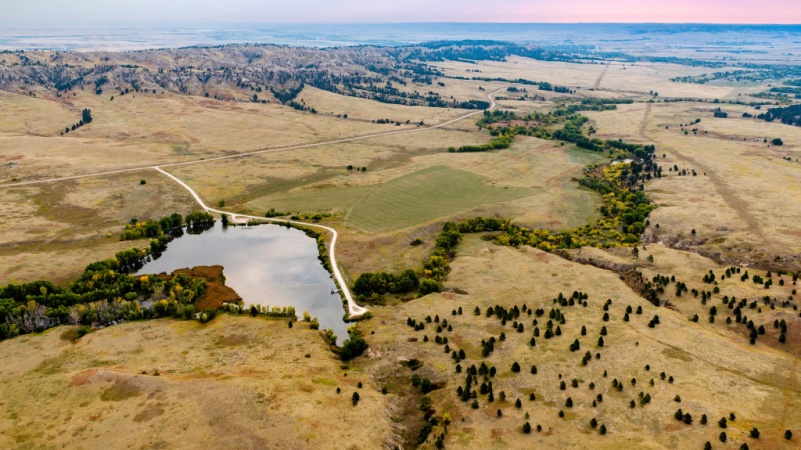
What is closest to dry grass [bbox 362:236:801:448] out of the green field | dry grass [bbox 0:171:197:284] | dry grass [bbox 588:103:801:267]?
dry grass [bbox 588:103:801:267]

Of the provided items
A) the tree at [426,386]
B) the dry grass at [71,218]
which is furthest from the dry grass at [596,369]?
the dry grass at [71,218]

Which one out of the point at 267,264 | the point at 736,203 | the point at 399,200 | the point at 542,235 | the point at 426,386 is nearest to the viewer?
the point at 426,386

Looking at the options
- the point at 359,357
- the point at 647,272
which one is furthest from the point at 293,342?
the point at 647,272

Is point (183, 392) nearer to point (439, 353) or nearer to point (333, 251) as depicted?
point (439, 353)

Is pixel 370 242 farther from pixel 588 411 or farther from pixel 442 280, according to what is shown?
pixel 588 411

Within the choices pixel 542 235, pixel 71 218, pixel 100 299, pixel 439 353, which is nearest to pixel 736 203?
pixel 542 235

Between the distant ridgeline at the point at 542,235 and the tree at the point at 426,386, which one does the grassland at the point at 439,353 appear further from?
the distant ridgeline at the point at 542,235

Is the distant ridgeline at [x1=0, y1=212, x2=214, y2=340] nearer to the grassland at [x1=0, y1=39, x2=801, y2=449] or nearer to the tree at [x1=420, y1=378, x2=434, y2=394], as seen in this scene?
the grassland at [x1=0, y1=39, x2=801, y2=449]
